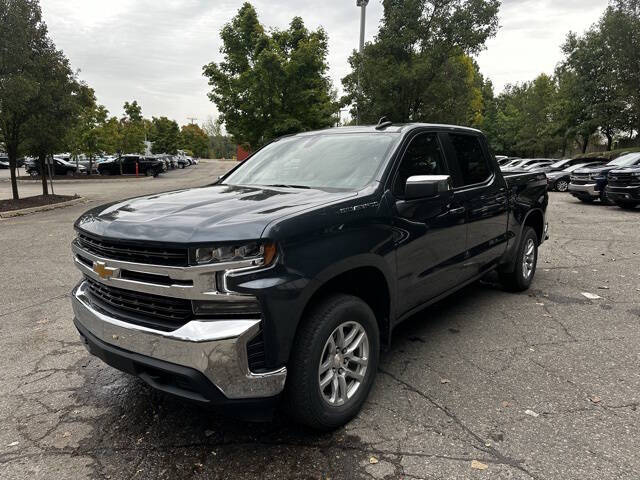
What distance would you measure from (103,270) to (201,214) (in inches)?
25.7

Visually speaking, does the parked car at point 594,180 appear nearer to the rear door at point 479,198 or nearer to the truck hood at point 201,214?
the rear door at point 479,198

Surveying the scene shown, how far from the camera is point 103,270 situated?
2652mm

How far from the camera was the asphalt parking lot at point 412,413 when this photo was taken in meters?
2.57

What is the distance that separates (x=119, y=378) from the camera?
3.59 m

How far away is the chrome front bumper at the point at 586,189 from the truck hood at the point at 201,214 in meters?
16.3

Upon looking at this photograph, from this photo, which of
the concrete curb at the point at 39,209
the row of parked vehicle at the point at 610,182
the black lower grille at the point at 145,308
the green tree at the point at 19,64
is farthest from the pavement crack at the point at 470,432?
the green tree at the point at 19,64

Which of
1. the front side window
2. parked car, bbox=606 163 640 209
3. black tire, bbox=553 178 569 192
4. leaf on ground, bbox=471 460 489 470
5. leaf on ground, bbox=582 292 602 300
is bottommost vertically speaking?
leaf on ground, bbox=582 292 602 300

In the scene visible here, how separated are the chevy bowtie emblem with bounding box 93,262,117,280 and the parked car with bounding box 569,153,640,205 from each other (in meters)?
16.8

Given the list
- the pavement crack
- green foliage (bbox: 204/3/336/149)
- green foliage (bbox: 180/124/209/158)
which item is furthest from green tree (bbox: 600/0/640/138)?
green foliage (bbox: 180/124/209/158)

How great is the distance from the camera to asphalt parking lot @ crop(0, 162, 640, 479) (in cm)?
257

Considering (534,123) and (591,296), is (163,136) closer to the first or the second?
(534,123)

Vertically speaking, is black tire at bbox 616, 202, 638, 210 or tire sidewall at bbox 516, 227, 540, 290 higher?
tire sidewall at bbox 516, 227, 540, 290

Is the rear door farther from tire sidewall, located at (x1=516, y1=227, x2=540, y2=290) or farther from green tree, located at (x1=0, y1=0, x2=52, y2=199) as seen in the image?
green tree, located at (x1=0, y1=0, x2=52, y2=199)

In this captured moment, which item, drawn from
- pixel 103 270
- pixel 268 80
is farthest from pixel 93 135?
pixel 103 270
